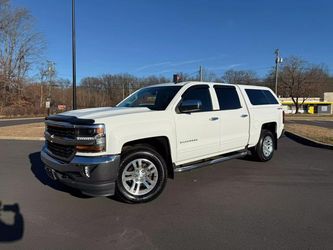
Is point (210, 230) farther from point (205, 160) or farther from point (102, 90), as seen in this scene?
point (102, 90)

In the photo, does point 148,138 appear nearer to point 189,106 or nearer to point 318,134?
point 189,106

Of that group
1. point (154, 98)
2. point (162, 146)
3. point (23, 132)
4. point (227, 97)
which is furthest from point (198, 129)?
point (23, 132)

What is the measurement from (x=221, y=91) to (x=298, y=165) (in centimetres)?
287

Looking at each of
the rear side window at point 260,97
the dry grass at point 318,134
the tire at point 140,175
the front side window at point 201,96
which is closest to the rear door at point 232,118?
the front side window at point 201,96

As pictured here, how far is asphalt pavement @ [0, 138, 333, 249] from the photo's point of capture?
3.77 meters

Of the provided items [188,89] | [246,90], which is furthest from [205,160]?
[246,90]

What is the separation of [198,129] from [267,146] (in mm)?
3150

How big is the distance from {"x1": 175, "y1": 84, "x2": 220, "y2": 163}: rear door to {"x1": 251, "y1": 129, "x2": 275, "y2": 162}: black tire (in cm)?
191

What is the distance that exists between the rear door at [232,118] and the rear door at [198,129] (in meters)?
0.25

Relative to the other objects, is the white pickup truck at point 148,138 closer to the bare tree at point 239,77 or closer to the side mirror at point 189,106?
the side mirror at point 189,106

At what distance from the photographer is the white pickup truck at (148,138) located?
4.62 meters

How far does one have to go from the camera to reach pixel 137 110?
5.46 m

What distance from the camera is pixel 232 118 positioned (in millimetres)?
6773

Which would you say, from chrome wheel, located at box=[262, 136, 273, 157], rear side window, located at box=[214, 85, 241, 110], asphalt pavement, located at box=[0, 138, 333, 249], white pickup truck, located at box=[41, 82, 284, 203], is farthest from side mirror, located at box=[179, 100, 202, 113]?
chrome wheel, located at box=[262, 136, 273, 157]
